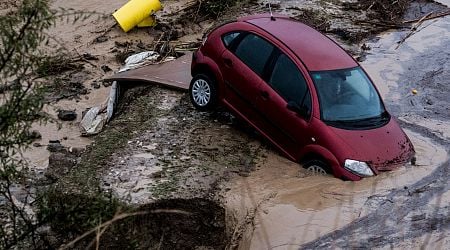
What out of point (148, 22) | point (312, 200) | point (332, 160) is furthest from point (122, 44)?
point (312, 200)

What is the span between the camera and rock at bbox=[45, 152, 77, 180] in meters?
10.5

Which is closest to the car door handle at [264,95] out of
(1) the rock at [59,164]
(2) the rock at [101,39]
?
(1) the rock at [59,164]

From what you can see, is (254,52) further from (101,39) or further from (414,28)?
(414,28)

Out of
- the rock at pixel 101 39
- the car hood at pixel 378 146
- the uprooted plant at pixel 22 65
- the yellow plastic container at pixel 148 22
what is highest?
the uprooted plant at pixel 22 65

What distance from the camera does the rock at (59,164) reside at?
10469 millimetres

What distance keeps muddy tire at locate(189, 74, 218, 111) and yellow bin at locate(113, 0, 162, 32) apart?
5.67 metres

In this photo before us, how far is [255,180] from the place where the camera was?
8969mm

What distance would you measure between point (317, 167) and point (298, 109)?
783mm

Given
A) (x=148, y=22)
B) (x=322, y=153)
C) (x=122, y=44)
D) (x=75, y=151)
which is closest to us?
(x=322, y=153)

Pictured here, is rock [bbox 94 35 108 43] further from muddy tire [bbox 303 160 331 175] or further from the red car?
muddy tire [bbox 303 160 331 175]

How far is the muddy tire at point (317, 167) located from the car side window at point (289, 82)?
694 millimetres

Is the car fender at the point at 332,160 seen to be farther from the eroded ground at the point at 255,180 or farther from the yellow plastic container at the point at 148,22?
the yellow plastic container at the point at 148,22

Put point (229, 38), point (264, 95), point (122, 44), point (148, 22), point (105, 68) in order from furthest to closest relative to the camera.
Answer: point (148, 22)
point (122, 44)
point (105, 68)
point (229, 38)
point (264, 95)

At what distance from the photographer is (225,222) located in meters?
8.18
